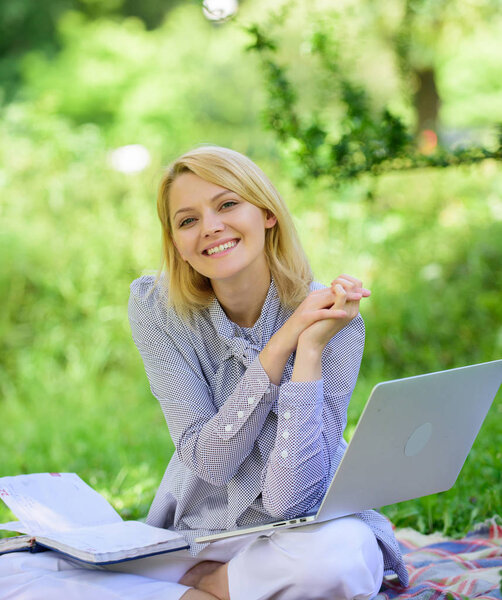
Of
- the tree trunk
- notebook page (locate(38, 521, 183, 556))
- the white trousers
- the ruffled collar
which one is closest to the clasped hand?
the ruffled collar

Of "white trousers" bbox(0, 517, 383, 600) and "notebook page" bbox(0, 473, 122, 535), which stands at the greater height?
"notebook page" bbox(0, 473, 122, 535)

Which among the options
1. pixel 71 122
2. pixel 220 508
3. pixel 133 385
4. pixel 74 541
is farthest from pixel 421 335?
pixel 71 122

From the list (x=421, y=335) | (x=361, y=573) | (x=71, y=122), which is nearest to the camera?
(x=361, y=573)

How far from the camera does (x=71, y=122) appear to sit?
41.7 ft

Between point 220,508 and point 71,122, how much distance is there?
1132 centimetres

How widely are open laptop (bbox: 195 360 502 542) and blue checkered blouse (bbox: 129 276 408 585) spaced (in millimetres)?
156

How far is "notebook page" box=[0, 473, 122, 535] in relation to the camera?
86.0 inches

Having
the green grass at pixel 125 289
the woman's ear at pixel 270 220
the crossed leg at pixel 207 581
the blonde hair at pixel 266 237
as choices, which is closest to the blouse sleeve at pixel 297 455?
the crossed leg at pixel 207 581

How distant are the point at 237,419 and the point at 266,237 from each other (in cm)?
64

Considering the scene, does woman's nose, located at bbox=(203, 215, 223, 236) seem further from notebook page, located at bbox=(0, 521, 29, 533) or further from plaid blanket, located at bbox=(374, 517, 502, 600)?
plaid blanket, located at bbox=(374, 517, 502, 600)

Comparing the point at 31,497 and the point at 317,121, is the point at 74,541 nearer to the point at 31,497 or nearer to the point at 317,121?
the point at 31,497

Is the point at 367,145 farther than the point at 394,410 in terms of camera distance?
Yes

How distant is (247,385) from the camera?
208cm

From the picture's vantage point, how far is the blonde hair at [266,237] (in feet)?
7.49
